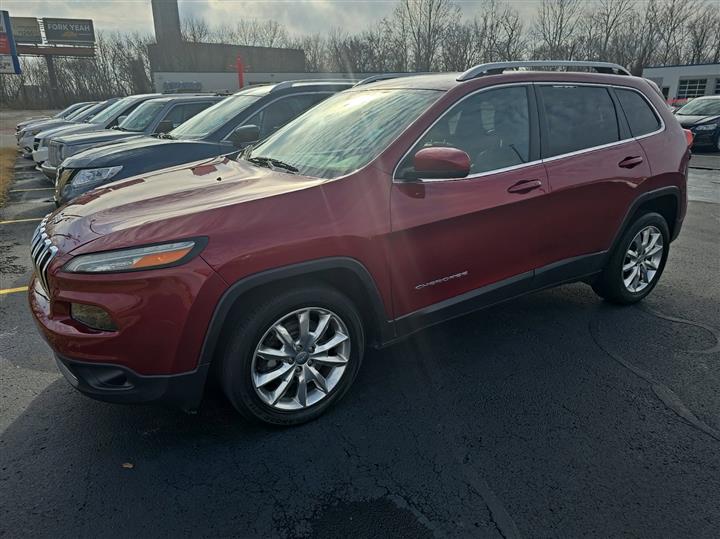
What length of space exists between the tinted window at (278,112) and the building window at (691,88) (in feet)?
148

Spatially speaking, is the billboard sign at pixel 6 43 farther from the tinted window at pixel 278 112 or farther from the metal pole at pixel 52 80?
the tinted window at pixel 278 112

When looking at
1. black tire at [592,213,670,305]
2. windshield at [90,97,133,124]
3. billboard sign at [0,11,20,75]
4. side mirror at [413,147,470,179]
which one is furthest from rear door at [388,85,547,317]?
billboard sign at [0,11,20,75]

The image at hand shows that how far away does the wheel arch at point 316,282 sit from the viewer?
2.38 meters

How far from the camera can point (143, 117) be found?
30.0 ft

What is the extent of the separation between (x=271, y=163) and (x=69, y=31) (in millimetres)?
74155

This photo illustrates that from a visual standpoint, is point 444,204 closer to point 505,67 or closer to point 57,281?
point 505,67

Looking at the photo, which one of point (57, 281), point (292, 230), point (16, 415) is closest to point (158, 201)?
point (57, 281)

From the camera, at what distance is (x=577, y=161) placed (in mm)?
3564

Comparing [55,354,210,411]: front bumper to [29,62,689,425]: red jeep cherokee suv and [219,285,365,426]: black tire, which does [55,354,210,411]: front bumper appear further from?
[219,285,365,426]: black tire

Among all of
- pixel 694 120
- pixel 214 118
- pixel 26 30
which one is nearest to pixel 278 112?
pixel 214 118

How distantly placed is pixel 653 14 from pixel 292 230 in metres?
67.0

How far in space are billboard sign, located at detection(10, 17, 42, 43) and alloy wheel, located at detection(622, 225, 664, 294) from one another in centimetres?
7595

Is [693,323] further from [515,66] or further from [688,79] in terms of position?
[688,79]

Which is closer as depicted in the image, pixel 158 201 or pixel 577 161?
pixel 158 201
